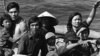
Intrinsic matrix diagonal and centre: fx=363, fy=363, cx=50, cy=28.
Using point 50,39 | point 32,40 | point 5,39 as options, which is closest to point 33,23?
point 32,40

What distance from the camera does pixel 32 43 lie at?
587 cm

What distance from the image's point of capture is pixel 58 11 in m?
17.8

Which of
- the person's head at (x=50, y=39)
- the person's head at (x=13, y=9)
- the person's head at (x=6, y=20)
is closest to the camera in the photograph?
the person's head at (x=50, y=39)

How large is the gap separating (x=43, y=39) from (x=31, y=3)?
46.8ft

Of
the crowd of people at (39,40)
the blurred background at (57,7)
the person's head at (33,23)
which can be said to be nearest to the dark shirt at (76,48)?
the crowd of people at (39,40)

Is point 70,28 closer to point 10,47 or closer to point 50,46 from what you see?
point 50,46

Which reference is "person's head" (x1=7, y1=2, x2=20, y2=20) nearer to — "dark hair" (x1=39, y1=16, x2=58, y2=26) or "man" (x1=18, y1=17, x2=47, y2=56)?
"dark hair" (x1=39, y1=16, x2=58, y2=26)

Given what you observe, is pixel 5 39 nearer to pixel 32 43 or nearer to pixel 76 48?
pixel 32 43

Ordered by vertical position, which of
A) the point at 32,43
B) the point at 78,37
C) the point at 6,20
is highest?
the point at 6,20

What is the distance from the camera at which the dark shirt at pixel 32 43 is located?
5758 mm

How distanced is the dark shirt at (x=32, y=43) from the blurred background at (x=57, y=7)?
379 inches

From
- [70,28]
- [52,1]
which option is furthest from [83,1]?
[70,28]

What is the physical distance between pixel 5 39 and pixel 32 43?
1.57 ft

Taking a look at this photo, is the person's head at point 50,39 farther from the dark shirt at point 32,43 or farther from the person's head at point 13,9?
the person's head at point 13,9
